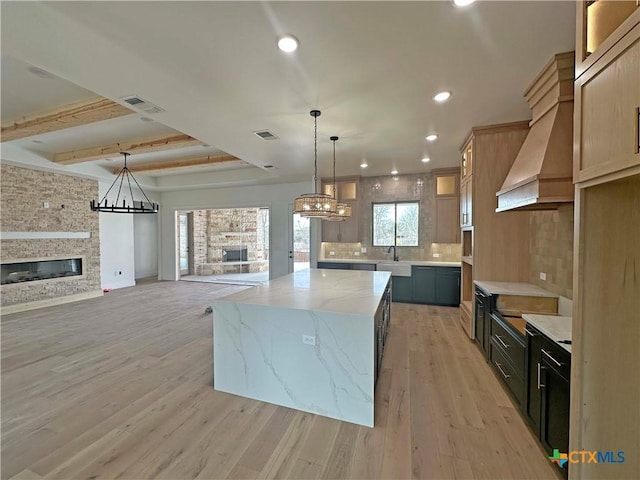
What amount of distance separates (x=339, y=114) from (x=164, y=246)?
26.2ft

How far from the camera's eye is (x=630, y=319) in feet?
4.42

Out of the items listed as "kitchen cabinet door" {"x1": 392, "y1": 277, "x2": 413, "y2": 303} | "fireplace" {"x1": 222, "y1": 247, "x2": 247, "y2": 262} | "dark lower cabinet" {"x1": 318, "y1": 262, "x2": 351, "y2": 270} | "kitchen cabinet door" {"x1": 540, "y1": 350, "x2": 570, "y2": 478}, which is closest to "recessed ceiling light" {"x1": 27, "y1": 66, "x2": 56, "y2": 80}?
"kitchen cabinet door" {"x1": 540, "y1": 350, "x2": 570, "y2": 478}

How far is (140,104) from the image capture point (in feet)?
9.46

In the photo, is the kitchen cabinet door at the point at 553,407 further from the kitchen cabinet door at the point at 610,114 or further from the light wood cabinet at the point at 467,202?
the light wood cabinet at the point at 467,202

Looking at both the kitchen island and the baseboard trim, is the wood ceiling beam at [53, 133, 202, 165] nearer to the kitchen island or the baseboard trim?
the baseboard trim

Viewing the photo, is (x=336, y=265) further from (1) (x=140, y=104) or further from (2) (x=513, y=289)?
(1) (x=140, y=104)

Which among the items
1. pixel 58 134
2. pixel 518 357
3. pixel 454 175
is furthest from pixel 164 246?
pixel 518 357

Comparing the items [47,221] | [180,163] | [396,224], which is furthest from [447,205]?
[47,221]

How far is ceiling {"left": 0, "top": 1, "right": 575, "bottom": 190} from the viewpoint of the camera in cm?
178

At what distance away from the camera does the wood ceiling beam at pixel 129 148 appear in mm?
4568

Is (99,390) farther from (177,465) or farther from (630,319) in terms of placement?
(630,319)

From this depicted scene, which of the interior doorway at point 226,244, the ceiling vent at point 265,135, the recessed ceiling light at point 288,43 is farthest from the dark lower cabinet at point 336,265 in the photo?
the recessed ceiling light at point 288,43

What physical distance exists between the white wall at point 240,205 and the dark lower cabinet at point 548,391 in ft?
17.4

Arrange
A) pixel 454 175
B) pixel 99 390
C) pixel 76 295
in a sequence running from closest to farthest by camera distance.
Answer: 1. pixel 99 390
2. pixel 454 175
3. pixel 76 295
